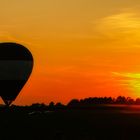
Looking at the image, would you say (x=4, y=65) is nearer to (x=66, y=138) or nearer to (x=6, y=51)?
(x=6, y=51)

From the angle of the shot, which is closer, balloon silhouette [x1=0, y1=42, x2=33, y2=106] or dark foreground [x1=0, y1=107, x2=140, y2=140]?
dark foreground [x1=0, y1=107, x2=140, y2=140]

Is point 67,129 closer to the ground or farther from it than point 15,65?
closer to the ground

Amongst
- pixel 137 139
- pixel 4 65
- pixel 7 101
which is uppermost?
pixel 4 65

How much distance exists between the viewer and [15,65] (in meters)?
80.4

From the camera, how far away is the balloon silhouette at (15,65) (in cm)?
7919

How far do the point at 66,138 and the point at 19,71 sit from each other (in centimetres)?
4824

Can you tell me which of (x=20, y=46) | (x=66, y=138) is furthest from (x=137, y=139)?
(x=20, y=46)

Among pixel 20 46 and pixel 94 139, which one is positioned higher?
pixel 20 46

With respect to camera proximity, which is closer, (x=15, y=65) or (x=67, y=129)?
(x=67, y=129)

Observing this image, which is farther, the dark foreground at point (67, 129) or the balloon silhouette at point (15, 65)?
the balloon silhouette at point (15, 65)

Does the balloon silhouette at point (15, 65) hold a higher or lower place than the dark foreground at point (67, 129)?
higher

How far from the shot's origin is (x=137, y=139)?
34969 mm

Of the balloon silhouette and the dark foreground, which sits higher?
the balloon silhouette

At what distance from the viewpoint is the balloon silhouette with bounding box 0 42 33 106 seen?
7919cm
